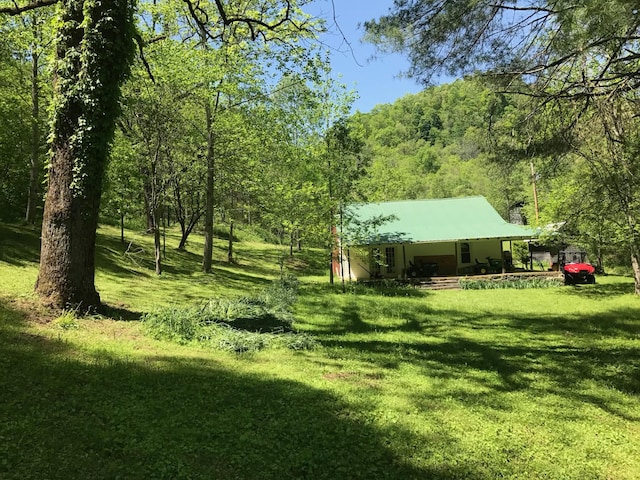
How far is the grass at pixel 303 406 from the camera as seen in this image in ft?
11.7

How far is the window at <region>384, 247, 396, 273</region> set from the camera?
82.9ft

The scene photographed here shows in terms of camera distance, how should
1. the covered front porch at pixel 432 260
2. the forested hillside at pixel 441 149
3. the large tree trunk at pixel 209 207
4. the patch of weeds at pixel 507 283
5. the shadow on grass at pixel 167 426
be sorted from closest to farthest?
the shadow on grass at pixel 167 426, the forested hillside at pixel 441 149, the large tree trunk at pixel 209 207, the patch of weeds at pixel 507 283, the covered front porch at pixel 432 260

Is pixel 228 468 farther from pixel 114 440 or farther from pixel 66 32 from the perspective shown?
pixel 66 32

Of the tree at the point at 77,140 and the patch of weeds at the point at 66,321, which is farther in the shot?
the tree at the point at 77,140

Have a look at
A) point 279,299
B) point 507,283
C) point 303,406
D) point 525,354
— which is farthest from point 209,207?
point 507,283

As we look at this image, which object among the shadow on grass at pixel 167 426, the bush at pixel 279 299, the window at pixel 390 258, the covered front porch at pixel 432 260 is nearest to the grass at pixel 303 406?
the shadow on grass at pixel 167 426

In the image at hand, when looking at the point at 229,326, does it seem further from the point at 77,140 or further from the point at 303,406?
the point at 77,140

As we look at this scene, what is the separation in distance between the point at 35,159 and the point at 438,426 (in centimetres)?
1637

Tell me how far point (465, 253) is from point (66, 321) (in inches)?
912

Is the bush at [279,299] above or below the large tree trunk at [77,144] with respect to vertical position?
below

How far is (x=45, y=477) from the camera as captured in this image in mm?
2977

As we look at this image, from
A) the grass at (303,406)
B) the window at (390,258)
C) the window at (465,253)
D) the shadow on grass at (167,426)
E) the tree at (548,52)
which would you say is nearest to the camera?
the shadow on grass at (167,426)

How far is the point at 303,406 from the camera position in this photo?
4855 mm

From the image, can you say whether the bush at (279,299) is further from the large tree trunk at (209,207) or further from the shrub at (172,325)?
the large tree trunk at (209,207)
